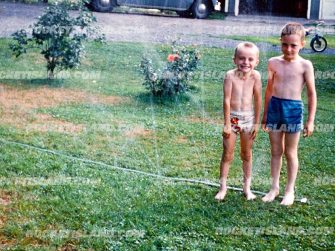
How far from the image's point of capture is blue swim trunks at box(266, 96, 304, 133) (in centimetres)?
289

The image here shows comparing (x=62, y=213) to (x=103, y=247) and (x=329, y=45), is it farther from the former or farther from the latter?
(x=329, y=45)

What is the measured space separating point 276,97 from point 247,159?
0.41m

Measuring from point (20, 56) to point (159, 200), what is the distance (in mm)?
3855

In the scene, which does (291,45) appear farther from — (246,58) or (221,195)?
(221,195)

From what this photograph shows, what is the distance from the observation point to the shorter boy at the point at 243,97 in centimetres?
282

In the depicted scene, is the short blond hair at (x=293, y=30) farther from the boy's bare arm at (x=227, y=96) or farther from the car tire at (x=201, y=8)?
the car tire at (x=201, y=8)

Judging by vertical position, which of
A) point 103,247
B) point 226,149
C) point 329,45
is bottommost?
point 103,247

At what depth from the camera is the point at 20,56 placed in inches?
248

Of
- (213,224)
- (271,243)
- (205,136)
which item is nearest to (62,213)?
(213,224)

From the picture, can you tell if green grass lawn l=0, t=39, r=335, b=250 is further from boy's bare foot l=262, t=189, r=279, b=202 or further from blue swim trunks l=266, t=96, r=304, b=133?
blue swim trunks l=266, t=96, r=304, b=133

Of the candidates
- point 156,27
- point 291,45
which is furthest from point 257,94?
point 156,27

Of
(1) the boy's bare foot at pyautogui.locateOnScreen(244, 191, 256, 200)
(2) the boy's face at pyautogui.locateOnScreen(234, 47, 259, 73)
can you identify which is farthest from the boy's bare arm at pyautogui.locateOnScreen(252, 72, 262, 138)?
(1) the boy's bare foot at pyautogui.locateOnScreen(244, 191, 256, 200)

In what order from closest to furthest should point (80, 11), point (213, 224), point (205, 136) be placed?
point (213, 224)
point (205, 136)
point (80, 11)

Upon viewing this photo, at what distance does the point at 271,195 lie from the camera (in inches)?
123
